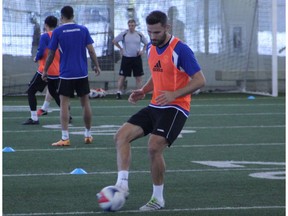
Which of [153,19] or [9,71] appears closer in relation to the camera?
[153,19]

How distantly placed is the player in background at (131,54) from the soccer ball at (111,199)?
585 inches

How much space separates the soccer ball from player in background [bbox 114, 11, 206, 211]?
0.34 ft

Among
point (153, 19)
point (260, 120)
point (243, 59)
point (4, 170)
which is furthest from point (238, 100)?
point (153, 19)

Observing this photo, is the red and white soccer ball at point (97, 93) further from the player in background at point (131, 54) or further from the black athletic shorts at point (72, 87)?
the black athletic shorts at point (72, 87)

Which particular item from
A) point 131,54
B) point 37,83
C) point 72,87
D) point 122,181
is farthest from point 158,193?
point 131,54

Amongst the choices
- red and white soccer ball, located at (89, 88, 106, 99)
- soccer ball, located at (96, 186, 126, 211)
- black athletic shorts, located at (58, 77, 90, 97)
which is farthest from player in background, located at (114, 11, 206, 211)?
red and white soccer ball, located at (89, 88, 106, 99)

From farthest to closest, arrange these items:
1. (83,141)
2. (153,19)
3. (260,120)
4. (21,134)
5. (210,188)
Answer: (260,120)
(21,134)
(83,141)
(210,188)
(153,19)

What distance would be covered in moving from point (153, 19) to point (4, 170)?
3288mm

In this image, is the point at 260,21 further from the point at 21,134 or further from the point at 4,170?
the point at 4,170

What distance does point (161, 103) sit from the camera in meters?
7.81

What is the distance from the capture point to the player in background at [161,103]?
25.7 ft

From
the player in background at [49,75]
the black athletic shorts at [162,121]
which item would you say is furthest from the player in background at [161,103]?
the player in background at [49,75]

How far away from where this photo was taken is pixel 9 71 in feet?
79.6

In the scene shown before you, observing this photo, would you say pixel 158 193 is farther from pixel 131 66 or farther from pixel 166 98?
pixel 131 66
